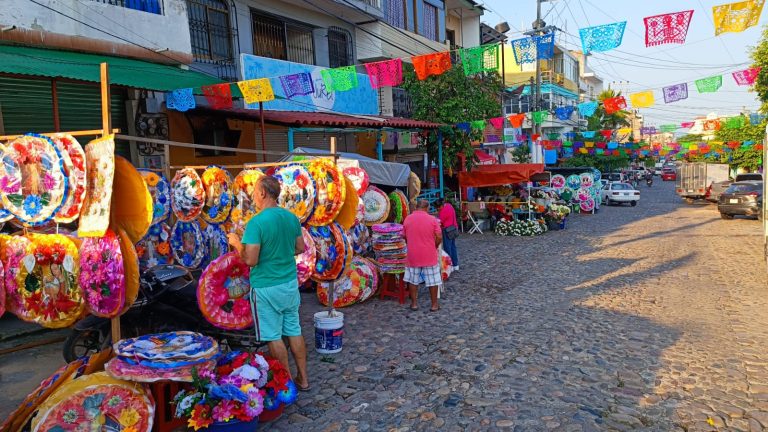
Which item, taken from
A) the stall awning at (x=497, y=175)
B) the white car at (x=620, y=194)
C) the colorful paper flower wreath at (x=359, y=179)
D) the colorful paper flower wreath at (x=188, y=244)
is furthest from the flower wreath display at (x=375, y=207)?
the white car at (x=620, y=194)

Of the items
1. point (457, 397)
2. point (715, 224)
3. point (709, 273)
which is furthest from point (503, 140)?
point (457, 397)

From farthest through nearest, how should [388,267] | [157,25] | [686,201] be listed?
[686,201]
[157,25]
[388,267]

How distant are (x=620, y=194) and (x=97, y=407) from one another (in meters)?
28.6

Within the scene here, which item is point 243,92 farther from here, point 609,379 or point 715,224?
point 715,224

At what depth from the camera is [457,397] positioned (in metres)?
4.81

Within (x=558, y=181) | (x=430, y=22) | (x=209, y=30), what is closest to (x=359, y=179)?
(x=209, y=30)

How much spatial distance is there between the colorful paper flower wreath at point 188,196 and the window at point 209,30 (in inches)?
273

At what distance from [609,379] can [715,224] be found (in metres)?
16.9

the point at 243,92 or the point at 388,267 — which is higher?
the point at 243,92

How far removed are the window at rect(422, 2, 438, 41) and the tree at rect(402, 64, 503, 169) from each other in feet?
15.9

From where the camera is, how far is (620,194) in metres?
28.0

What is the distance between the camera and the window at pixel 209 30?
12406 mm

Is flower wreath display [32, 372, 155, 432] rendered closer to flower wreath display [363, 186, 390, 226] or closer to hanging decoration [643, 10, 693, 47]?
flower wreath display [363, 186, 390, 226]

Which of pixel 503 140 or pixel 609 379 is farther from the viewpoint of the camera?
pixel 503 140
